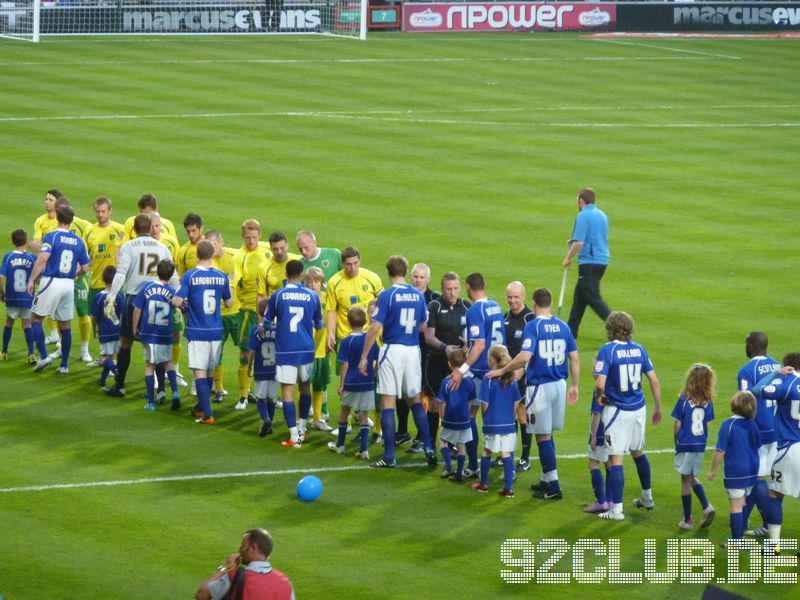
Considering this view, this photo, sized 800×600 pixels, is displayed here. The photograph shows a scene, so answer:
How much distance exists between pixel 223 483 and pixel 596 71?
33.4m

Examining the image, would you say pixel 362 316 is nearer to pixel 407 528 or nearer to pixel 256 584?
pixel 407 528

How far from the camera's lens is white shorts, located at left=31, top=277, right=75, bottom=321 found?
61.2 feet

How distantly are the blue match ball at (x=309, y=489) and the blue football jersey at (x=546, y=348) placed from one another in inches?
94.0

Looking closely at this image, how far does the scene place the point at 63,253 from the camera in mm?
18656

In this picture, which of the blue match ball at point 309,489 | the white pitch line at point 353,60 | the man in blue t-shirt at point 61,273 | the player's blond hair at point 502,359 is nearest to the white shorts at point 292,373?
the blue match ball at point 309,489

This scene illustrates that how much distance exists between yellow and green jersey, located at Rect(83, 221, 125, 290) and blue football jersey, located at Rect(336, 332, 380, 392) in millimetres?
4808

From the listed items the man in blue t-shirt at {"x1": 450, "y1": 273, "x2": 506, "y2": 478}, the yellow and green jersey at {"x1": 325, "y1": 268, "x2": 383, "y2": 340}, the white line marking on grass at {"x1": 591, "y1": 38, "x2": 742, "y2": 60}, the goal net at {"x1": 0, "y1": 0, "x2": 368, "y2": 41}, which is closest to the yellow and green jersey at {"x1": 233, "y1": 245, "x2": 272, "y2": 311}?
the yellow and green jersey at {"x1": 325, "y1": 268, "x2": 383, "y2": 340}

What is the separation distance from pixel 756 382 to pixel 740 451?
3.04ft

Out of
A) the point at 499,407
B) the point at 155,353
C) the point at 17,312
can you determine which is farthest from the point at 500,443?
the point at 17,312

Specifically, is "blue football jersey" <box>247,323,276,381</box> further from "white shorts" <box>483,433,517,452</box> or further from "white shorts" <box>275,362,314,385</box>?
"white shorts" <box>483,433,517,452</box>

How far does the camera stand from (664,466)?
1553 cm

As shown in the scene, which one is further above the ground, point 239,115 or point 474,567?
point 239,115

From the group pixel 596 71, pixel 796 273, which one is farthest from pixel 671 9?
pixel 796 273

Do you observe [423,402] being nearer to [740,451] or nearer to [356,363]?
[356,363]
